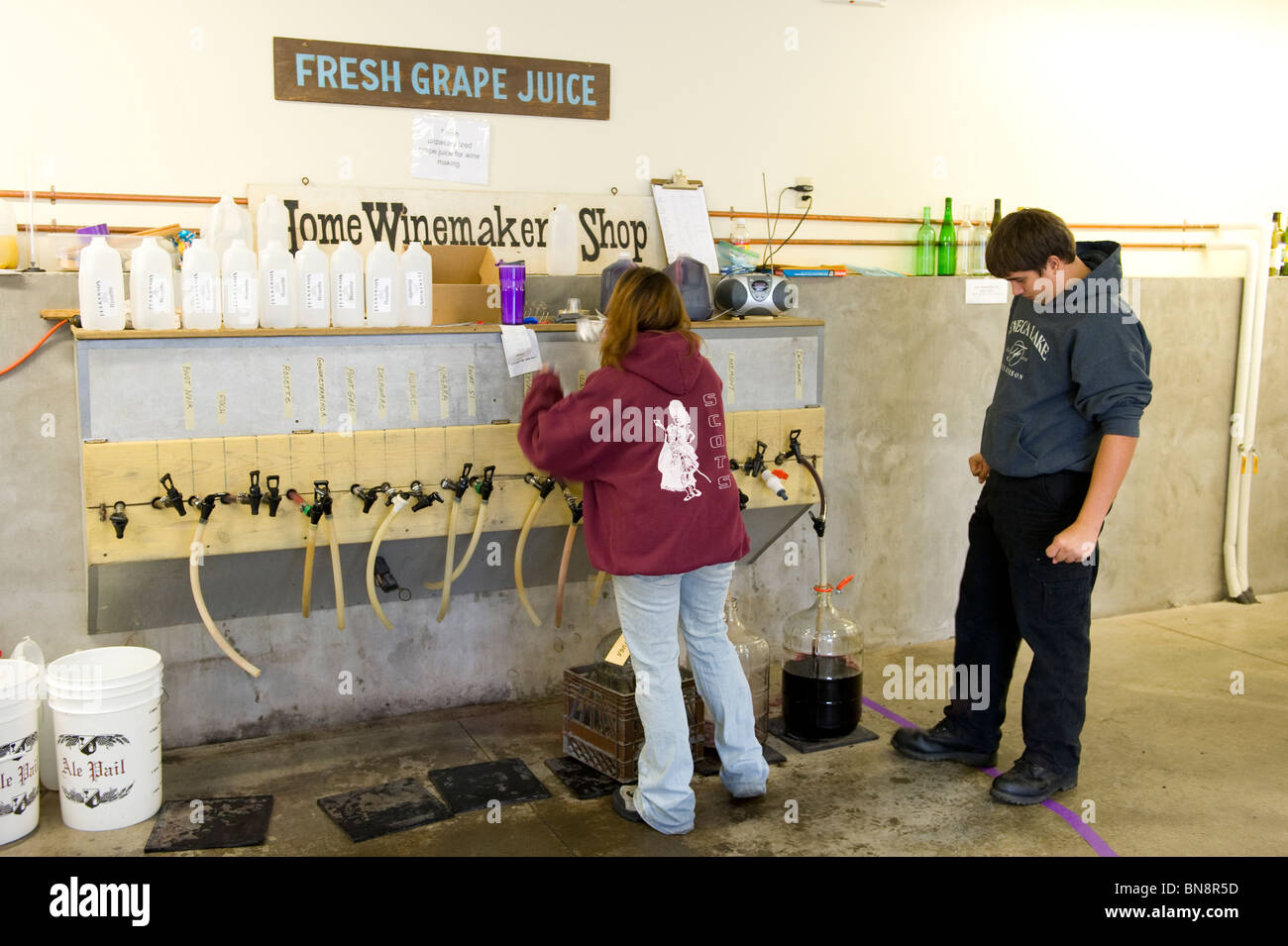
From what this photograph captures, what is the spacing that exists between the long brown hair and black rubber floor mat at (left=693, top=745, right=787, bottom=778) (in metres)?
1.37

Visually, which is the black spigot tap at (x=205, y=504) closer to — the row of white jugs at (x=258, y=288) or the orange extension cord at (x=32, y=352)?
the row of white jugs at (x=258, y=288)

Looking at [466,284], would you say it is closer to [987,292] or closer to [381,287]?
[381,287]

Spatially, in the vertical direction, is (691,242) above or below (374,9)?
below

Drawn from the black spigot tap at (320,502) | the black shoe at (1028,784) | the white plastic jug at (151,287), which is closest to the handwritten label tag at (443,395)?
the black spigot tap at (320,502)

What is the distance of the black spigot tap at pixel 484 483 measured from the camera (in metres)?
3.42

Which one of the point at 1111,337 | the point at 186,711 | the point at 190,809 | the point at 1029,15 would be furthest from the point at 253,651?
the point at 1029,15

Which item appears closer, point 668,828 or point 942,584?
point 668,828

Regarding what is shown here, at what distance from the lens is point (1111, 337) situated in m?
3.04

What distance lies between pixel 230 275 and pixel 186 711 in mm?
1436

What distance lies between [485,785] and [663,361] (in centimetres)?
142

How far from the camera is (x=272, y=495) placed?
3176mm

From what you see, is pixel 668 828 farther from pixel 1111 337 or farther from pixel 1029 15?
pixel 1029 15

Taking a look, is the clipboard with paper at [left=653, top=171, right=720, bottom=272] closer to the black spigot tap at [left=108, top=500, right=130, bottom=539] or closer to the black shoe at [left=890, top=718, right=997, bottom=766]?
the black shoe at [left=890, top=718, right=997, bottom=766]

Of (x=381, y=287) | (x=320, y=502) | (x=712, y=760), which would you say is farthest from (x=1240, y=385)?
(x=320, y=502)
